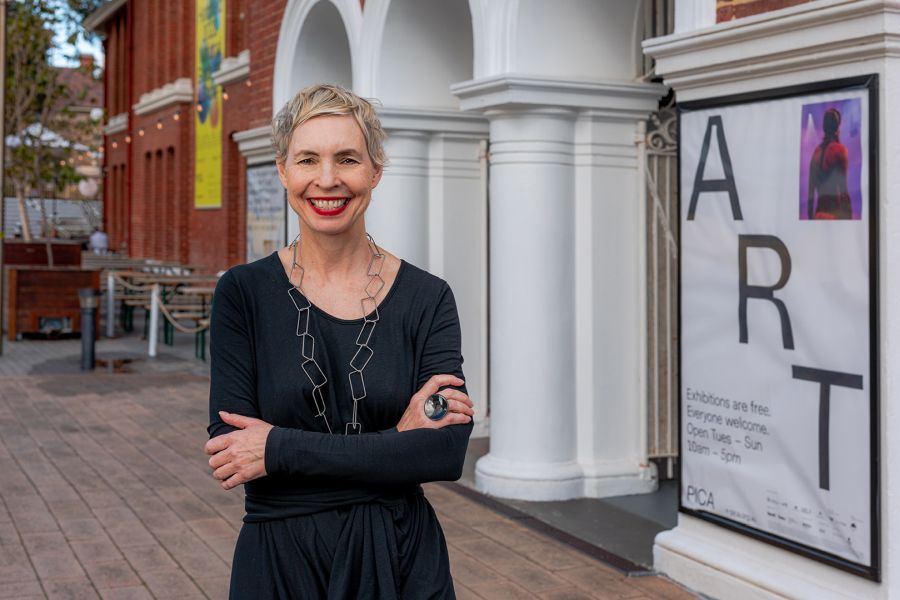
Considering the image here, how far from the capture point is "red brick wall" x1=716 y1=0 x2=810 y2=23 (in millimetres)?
4473

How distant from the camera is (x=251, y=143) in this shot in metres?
11.1

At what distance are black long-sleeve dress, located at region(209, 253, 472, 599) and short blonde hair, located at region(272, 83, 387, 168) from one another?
0.82ft

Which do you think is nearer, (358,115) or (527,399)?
(358,115)

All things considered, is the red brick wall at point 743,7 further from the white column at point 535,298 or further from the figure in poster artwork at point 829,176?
the white column at point 535,298

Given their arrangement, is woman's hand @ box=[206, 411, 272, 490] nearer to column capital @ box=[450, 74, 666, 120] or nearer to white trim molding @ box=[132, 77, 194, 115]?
column capital @ box=[450, 74, 666, 120]

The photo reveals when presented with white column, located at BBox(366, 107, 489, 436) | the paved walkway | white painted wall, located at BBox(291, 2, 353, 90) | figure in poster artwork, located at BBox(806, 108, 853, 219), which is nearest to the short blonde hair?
figure in poster artwork, located at BBox(806, 108, 853, 219)

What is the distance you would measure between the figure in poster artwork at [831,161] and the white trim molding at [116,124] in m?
25.6

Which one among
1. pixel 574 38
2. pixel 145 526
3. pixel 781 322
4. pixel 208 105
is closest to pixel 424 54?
pixel 574 38

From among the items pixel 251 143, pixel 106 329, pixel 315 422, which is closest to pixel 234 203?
pixel 106 329

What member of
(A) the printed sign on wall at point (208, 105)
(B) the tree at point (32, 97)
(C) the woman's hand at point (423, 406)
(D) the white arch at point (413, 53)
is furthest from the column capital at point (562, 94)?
(B) the tree at point (32, 97)

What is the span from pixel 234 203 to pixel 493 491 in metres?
12.4

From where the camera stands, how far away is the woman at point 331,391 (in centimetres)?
219

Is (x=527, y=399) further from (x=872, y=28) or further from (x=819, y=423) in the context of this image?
(x=872, y=28)

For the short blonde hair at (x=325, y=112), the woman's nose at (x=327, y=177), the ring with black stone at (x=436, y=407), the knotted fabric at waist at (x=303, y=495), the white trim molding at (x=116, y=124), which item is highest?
the white trim molding at (x=116, y=124)
